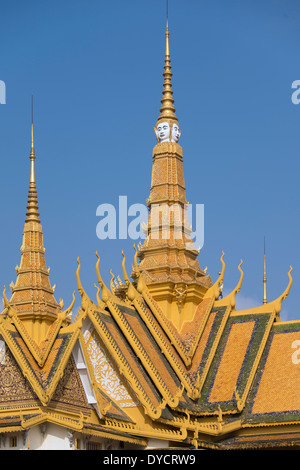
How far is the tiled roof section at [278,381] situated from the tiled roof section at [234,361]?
1.42ft

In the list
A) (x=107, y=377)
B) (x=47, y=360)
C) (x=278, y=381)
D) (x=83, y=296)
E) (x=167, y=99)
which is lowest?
(x=107, y=377)

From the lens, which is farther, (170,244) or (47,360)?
(170,244)

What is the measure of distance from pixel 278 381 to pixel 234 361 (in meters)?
1.64

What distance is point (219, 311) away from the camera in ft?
131

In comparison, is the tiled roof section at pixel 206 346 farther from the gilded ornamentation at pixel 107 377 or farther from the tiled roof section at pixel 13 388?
the tiled roof section at pixel 13 388

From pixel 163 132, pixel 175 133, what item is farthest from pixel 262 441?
pixel 163 132

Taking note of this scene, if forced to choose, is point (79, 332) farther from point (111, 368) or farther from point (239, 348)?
point (239, 348)

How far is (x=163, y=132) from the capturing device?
43562mm

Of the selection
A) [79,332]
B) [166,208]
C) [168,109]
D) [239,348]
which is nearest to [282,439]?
[239,348]

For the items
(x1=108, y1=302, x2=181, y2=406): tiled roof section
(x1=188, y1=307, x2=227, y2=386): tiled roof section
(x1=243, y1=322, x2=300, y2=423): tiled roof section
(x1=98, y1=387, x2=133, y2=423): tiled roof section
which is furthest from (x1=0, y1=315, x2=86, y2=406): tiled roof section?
(x1=243, y1=322, x2=300, y2=423): tiled roof section

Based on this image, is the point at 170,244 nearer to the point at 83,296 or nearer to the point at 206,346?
the point at 206,346

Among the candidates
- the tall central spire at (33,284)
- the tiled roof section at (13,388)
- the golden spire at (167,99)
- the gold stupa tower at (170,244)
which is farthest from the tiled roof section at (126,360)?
the golden spire at (167,99)

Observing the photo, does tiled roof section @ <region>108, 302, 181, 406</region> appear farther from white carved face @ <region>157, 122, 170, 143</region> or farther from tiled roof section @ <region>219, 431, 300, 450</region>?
white carved face @ <region>157, 122, 170, 143</region>

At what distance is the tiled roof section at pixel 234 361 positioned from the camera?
3734 cm
